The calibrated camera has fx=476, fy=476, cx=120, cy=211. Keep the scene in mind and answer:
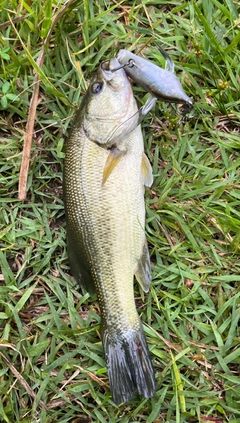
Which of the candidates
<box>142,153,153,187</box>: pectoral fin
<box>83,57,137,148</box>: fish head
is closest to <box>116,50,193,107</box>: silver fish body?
<box>83,57,137,148</box>: fish head

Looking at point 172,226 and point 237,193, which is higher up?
point 237,193

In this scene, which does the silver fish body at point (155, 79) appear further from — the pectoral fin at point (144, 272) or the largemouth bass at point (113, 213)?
the pectoral fin at point (144, 272)

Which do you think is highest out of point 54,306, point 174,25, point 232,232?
point 174,25

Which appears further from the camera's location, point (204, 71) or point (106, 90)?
point (204, 71)

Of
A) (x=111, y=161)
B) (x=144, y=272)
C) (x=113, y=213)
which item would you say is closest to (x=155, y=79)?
(x=111, y=161)

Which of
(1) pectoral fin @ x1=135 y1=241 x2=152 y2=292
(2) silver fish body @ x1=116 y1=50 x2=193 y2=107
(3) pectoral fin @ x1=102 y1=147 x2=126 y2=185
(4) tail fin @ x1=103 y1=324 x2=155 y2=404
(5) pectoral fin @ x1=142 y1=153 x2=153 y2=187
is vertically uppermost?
(2) silver fish body @ x1=116 y1=50 x2=193 y2=107

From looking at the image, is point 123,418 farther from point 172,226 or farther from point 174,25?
point 174,25

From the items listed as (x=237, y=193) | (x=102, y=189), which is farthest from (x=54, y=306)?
(x=237, y=193)

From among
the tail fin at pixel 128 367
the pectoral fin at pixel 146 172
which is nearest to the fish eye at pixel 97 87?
the pectoral fin at pixel 146 172

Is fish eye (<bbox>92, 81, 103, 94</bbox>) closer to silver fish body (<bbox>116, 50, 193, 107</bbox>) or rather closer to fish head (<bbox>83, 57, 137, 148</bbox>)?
fish head (<bbox>83, 57, 137, 148</bbox>)
